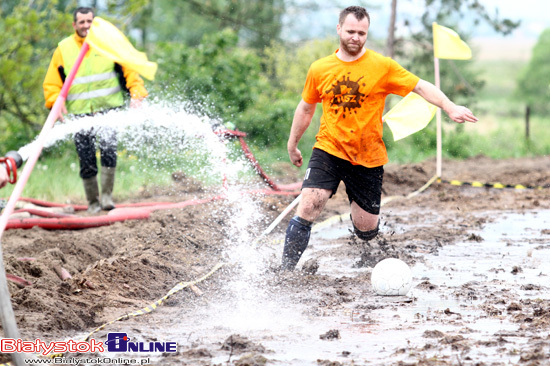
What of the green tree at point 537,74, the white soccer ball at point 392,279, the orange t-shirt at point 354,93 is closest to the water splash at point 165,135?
the orange t-shirt at point 354,93

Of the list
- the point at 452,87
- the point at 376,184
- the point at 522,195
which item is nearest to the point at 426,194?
the point at 522,195

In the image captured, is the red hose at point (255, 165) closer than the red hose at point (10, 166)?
No

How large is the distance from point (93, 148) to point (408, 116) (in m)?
3.73

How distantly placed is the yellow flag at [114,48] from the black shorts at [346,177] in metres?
1.80

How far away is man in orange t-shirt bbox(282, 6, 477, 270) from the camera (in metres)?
5.84

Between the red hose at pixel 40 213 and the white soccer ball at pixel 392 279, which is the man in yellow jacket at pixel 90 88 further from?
the white soccer ball at pixel 392 279

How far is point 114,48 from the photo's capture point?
4652mm

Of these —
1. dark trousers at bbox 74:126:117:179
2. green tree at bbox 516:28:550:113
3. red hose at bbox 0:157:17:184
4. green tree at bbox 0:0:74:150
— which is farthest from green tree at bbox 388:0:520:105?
green tree at bbox 516:28:550:113

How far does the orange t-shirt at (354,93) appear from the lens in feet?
19.2

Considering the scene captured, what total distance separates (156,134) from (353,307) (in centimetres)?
756

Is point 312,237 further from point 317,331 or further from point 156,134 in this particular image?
point 156,134

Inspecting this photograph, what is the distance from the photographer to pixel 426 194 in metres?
11.5

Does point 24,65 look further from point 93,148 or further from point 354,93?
point 354,93
